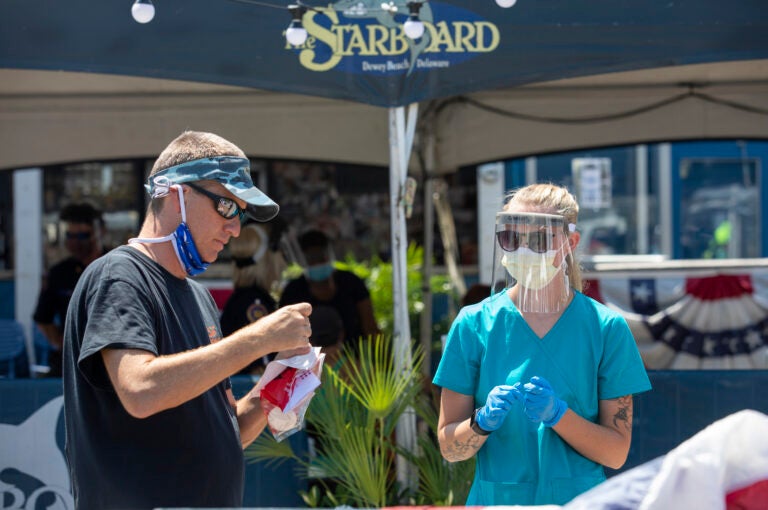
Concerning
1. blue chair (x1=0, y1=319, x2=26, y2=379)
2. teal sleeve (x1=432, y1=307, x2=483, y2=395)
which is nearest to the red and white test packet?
teal sleeve (x1=432, y1=307, x2=483, y2=395)

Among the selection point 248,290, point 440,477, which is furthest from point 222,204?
point 248,290

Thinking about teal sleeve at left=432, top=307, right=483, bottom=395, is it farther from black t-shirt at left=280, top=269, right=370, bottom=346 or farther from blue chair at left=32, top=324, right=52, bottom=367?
blue chair at left=32, top=324, right=52, bottom=367

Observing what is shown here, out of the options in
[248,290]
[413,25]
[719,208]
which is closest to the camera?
[413,25]

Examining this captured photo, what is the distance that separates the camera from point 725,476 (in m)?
1.65

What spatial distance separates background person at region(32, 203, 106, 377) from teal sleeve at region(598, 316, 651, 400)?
15.8ft

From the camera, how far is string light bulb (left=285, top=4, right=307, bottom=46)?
435 cm

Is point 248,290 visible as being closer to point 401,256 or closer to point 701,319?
point 401,256

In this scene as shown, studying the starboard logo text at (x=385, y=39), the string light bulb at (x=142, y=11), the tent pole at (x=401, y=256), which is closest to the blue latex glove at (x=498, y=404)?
the tent pole at (x=401, y=256)

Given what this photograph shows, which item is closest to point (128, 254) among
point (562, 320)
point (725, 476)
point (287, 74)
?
point (562, 320)

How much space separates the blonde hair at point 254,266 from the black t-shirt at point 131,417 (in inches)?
144

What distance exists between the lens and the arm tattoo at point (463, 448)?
8.36 ft

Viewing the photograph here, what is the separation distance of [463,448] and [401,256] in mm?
2279

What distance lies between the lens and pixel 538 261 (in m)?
2.69

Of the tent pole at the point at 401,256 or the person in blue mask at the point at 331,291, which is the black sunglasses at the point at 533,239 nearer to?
the tent pole at the point at 401,256
